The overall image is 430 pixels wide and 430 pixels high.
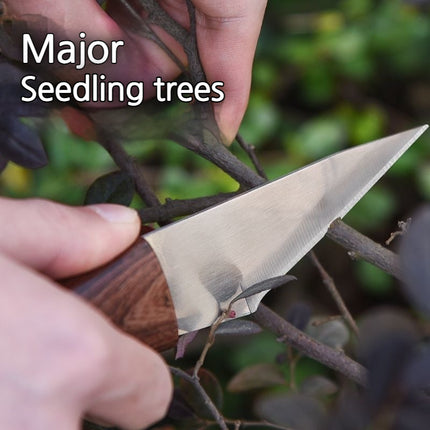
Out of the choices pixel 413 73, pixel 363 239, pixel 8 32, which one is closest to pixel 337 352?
pixel 363 239

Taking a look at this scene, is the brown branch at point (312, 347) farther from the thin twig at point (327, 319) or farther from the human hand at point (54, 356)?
the human hand at point (54, 356)

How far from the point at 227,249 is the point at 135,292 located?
3.7 inches

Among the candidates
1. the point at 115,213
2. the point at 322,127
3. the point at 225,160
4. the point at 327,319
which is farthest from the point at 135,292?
the point at 322,127

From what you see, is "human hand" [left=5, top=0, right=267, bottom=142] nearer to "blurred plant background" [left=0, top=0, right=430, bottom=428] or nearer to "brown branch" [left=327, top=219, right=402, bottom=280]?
"brown branch" [left=327, top=219, right=402, bottom=280]

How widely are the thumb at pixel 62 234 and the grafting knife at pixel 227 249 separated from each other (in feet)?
0.04

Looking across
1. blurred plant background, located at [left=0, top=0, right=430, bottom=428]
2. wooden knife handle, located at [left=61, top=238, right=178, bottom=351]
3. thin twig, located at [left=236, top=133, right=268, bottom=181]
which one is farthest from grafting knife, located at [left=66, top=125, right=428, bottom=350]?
blurred plant background, located at [left=0, top=0, right=430, bottom=428]

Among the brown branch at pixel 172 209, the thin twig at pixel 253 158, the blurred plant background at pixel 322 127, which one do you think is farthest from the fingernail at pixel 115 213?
the blurred plant background at pixel 322 127

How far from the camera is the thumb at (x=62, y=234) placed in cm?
56

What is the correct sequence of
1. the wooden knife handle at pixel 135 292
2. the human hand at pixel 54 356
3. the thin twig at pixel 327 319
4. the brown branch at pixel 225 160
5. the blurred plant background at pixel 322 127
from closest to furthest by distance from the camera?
the human hand at pixel 54 356, the wooden knife handle at pixel 135 292, the brown branch at pixel 225 160, the thin twig at pixel 327 319, the blurred plant background at pixel 322 127

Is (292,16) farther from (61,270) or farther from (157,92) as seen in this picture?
(61,270)

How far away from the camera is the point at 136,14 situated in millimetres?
792

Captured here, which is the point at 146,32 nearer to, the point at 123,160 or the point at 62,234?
the point at 123,160

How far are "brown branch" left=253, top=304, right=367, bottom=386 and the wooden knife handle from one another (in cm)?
16

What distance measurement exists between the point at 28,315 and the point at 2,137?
0.28 meters
